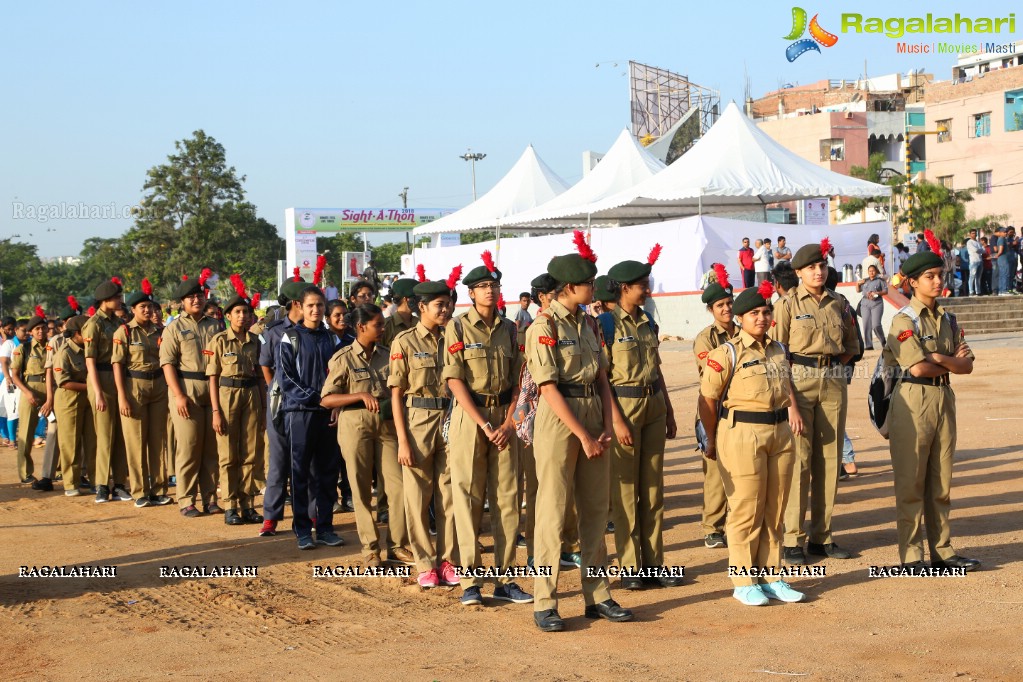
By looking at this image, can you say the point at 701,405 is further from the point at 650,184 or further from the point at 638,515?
the point at 650,184

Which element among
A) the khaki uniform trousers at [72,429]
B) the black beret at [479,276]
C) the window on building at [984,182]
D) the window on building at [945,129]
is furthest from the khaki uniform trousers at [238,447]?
the window on building at [945,129]

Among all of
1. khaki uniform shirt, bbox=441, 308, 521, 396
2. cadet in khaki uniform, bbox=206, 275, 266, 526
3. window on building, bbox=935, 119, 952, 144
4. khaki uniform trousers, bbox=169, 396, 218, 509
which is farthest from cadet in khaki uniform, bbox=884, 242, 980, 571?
window on building, bbox=935, 119, 952, 144

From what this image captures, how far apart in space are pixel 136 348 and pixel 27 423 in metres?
3.45

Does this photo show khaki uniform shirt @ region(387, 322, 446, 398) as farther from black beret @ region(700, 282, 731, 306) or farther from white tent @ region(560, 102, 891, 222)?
white tent @ region(560, 102, 891, 222)

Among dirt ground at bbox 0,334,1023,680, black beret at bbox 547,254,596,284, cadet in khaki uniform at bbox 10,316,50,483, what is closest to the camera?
dirt ground at bbox 0,334,1023,680

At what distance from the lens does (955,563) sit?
723 cm

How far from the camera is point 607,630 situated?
6215 mm

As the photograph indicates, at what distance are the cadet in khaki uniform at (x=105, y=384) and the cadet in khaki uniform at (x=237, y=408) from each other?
194cm

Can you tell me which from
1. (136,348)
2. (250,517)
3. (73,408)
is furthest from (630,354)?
(73,408)

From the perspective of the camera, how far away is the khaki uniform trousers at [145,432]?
36.1 feet

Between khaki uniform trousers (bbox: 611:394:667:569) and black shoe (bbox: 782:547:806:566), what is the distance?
3.38ft

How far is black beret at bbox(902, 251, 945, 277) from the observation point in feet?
23.5

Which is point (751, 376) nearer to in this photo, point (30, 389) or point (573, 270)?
point (573, 270)

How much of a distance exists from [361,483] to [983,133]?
1911 inches
